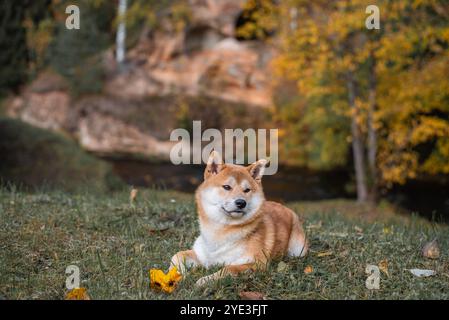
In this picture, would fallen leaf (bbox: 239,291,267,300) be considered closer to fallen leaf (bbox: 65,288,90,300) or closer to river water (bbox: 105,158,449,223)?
fallen leaf (bbox: 65,288,90,300)

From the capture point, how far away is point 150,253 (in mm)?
5684

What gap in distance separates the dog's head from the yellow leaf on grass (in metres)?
0.70

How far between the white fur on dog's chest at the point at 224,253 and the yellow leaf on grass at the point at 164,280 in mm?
542

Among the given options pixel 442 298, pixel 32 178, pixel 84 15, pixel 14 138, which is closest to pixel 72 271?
pixel 442 298

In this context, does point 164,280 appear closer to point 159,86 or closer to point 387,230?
point 387,230

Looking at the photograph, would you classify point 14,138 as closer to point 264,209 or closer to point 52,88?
point 264,209

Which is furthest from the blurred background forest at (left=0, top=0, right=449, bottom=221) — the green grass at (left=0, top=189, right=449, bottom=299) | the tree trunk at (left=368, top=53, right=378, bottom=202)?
the green grass at (left=0, top=189, right=449, bottom=299)

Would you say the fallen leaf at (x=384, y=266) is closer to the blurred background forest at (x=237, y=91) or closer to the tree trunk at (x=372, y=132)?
the blurred background forest at (x=237, y=91)

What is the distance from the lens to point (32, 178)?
1423 centimetres

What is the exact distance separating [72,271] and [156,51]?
24056 mm

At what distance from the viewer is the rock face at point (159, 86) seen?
25.2 metres

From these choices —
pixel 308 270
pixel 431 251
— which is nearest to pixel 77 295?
pixel 308 270

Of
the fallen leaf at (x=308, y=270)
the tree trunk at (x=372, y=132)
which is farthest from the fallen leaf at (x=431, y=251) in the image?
the tree trunk at (x=372, y=132)

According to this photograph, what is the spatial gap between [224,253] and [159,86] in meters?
22.7
